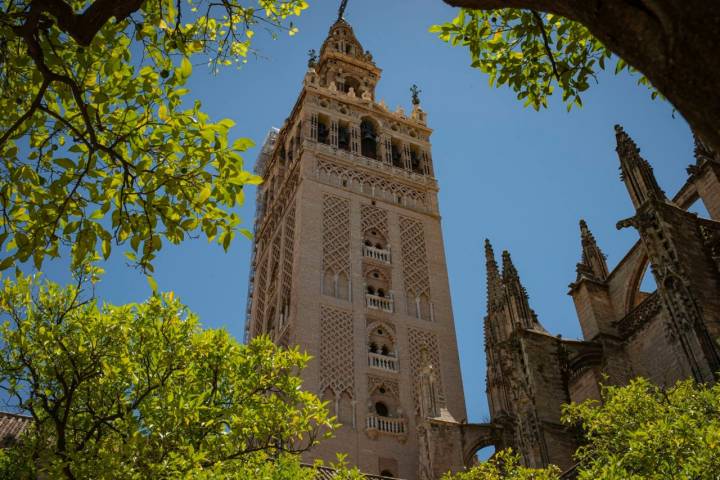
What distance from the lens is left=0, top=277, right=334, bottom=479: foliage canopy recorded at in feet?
24.9

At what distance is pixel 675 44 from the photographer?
6.66 feet

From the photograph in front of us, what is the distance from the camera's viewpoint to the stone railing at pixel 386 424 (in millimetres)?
20672

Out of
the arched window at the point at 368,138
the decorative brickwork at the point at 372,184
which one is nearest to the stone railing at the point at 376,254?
the decorative brickwork at the point at 372,184

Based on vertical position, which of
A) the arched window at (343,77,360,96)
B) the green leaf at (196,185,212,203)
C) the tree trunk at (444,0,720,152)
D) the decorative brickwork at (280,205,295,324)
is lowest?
the tree trunk at (444,0,720,152)

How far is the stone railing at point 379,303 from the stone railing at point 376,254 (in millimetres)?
1656

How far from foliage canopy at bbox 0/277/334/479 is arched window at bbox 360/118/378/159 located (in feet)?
71.2

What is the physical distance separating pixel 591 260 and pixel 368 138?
13441 mm

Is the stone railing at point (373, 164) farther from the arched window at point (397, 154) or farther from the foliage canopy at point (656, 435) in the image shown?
the foliage canopy at point (656, 435)

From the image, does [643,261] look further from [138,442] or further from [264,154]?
[264,154]

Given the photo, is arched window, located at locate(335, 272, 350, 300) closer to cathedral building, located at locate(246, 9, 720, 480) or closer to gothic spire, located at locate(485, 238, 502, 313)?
cathedral building, located at locate(246, 9, 720, 480)

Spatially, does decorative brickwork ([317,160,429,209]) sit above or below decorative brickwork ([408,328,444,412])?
above

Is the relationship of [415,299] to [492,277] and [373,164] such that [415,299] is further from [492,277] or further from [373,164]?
[373,164]

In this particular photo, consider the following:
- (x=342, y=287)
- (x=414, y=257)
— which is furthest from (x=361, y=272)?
(x=414, y=257)

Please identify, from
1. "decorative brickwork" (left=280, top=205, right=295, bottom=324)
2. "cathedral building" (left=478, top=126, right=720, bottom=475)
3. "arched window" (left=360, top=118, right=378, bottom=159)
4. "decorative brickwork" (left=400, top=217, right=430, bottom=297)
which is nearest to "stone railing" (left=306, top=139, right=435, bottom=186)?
"arched window" (left=360, top=118, right=378, bottom=159)
